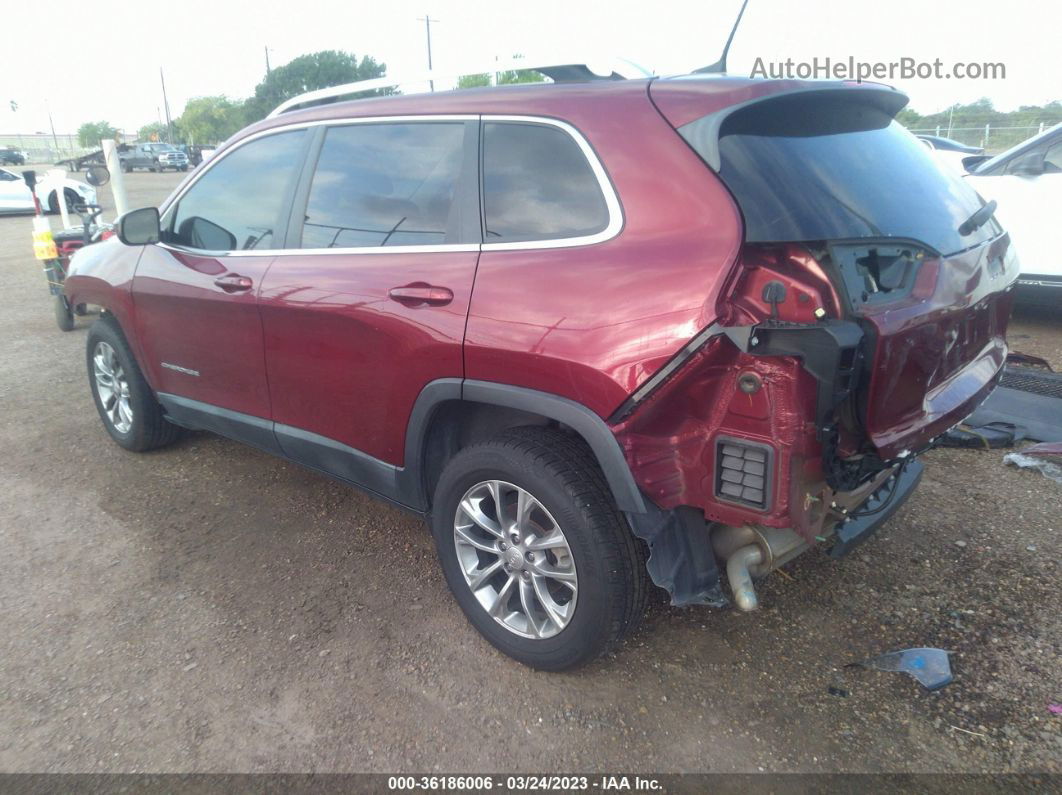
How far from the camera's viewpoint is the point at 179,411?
4109 mm

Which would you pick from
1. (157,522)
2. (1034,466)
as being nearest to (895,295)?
→ (1034,466)

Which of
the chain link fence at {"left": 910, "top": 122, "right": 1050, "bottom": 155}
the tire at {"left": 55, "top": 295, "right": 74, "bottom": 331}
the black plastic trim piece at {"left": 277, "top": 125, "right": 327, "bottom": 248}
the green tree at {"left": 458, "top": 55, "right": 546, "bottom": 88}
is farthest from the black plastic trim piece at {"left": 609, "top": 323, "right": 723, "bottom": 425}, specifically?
the chain link fence at {"left": 910, "top": 122, "right": 1050, "bottom": 155}

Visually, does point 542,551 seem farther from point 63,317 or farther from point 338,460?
point 63,317

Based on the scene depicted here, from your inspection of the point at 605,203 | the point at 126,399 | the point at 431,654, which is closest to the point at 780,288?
the point at 605,203

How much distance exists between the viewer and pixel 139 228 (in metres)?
3.86

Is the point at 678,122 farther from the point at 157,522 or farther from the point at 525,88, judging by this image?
the point at 157,522

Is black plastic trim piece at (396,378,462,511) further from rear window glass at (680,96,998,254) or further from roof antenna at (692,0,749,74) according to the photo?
roof antenna at (692,0,749,74)

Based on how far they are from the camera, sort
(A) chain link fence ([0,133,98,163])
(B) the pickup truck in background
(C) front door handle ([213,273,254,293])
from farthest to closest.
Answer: (A) chain link fence ([0,133,98,163]), (B) the pickup truck in background, (C) front door handle ([213,273,254,293])

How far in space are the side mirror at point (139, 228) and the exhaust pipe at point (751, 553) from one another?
3.15 metres

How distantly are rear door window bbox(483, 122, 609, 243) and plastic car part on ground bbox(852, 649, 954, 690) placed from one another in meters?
1.81

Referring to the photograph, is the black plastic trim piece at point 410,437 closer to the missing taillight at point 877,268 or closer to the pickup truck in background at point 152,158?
the missing taillight at point 877,268

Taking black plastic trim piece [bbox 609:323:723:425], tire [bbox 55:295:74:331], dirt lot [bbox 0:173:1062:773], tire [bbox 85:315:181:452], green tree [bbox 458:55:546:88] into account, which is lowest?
dirt lot [bbox 0:173:1062:773]

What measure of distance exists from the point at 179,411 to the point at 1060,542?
4.32m

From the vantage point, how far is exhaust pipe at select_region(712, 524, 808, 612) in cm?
245
